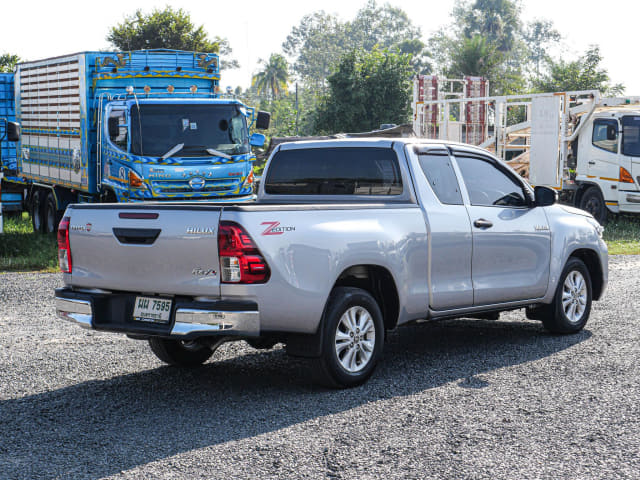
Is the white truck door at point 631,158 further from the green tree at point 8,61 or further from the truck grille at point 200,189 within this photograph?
the green tree at point 8,61

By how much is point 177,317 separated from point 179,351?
146cm

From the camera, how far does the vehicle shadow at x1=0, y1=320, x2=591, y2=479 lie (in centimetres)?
494

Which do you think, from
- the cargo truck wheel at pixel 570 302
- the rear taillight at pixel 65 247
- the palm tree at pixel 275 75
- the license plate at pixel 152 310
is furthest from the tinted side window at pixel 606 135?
the palm tree at pixel 275 75

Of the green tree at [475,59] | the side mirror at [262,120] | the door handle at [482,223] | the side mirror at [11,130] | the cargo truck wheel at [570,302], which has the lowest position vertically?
the cargo truck wheel at [570,302]

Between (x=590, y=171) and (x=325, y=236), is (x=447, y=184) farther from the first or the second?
(x=590, y=171)

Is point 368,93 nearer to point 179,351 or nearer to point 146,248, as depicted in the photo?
point 179,351

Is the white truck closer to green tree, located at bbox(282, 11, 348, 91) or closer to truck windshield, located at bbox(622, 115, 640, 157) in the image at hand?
truck windshield, located at bbox(622, 115, 640, 157)

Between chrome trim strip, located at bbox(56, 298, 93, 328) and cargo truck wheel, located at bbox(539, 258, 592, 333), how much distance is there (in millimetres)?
4250

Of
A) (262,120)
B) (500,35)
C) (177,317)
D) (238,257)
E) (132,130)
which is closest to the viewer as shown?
(238,257)

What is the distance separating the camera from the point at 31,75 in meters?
19.3

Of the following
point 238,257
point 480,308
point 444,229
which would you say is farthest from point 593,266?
point 238,257

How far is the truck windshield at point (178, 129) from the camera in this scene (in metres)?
14.5

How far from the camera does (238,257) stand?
221 inches

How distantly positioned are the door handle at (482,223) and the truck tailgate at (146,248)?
256 centimetres
